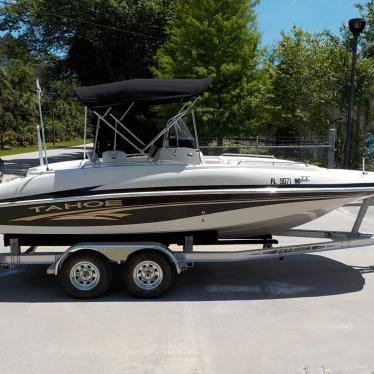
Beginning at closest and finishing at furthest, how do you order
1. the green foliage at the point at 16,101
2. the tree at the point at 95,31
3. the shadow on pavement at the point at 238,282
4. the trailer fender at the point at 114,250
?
the trailer fender at the point at 114,250 < the shadow on pavement at the point at 238,282 < the tree at the point at 95,31 < the green foliage at the point at 16,101

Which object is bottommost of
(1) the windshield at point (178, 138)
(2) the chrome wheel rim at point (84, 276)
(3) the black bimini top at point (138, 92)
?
(2) the chrome wheel rim at point (84, 276)

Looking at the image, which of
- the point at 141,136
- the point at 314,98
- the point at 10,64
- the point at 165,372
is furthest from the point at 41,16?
the point at 10,64

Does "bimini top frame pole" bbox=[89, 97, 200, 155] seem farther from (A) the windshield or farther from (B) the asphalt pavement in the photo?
(B) the asphalt pavement

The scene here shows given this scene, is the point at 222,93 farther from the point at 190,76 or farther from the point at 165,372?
the point at 165,372

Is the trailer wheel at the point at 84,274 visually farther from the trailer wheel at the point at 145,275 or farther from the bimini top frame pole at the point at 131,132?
the bimini top frame pole at the point at 131,132

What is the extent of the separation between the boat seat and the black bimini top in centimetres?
62

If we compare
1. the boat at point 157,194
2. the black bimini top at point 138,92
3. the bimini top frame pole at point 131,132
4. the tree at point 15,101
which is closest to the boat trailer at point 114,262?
the boat at point 157,194

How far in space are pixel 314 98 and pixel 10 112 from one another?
137 feet

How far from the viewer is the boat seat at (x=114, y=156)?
6695 millimetres

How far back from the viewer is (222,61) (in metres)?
18.9

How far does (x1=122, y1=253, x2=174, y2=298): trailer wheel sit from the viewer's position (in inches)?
247

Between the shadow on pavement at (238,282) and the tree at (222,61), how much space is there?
11.2m

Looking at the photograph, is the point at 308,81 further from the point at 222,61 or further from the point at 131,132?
the point at 131,132

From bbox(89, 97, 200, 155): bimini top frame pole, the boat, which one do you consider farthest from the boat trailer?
bbox(89, 97, 200, 155): bimini top frame pole
